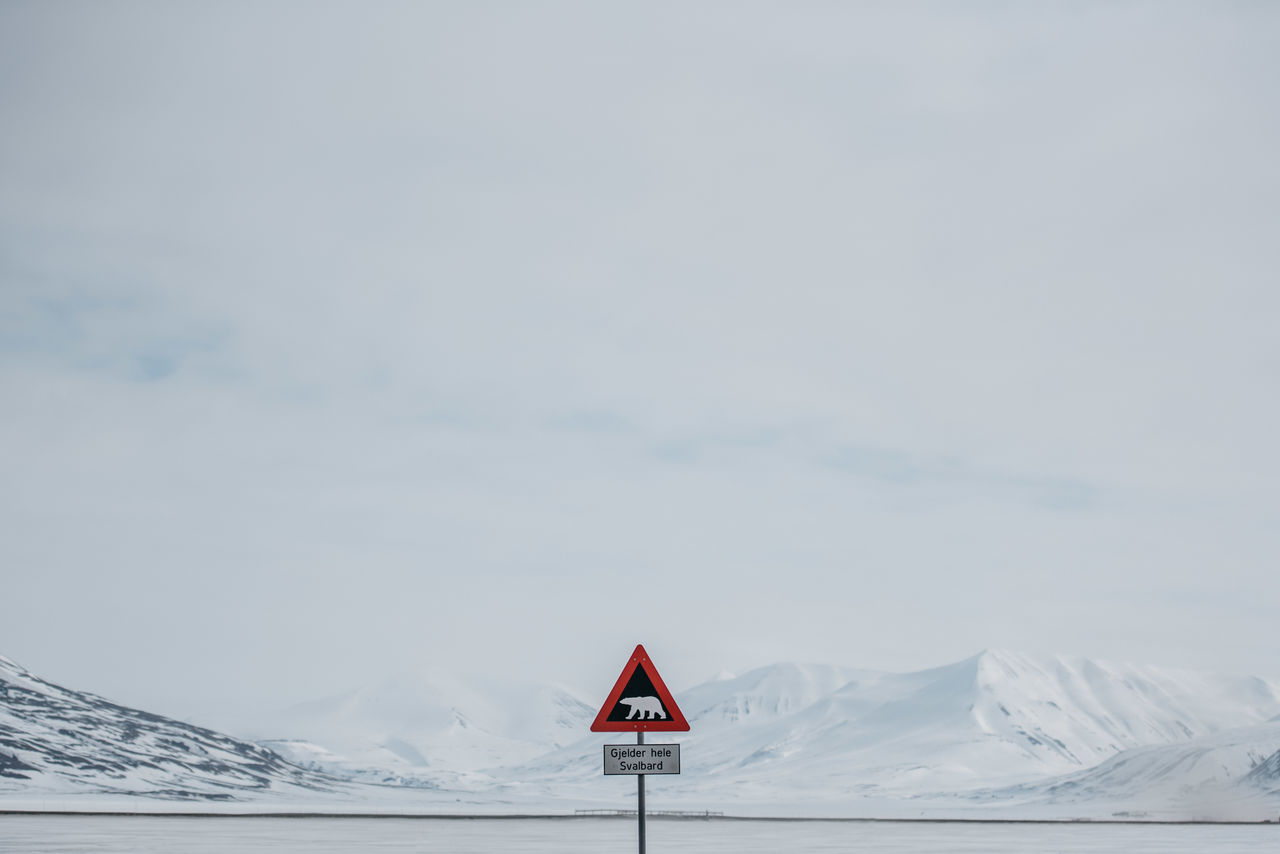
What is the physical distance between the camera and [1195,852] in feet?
155

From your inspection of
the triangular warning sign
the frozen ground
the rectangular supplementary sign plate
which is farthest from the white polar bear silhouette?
the frozen ground

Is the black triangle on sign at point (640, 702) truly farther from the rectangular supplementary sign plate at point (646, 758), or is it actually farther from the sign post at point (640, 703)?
the rectangular supplementary sign plate at point (646, 758)

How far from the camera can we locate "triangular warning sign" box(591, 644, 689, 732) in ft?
66.2

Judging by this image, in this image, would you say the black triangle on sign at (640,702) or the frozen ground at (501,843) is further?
the frozen ground at (501,843)

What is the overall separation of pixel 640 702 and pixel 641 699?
0.05 meters

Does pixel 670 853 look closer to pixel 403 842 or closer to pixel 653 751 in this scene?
pixel 403 842

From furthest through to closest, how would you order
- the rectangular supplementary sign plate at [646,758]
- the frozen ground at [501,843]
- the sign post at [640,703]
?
the frozen ground at [501,843]
the rectangular supplementary sign plate at [646,758]
the sign post at [640,703]

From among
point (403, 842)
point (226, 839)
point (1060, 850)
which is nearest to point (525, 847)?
point (403, 842)

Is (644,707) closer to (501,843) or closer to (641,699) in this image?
(641,699)

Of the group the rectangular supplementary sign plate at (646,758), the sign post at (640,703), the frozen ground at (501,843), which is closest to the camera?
the sign post at (640,703)

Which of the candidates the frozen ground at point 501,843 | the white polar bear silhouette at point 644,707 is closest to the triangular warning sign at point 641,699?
the white polar bear silhouette at point 644,707

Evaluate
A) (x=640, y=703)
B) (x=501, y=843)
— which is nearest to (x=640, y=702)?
(x=640, y=703)

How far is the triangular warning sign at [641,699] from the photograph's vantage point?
2017cm

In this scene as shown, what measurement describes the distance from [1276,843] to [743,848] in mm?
23493
